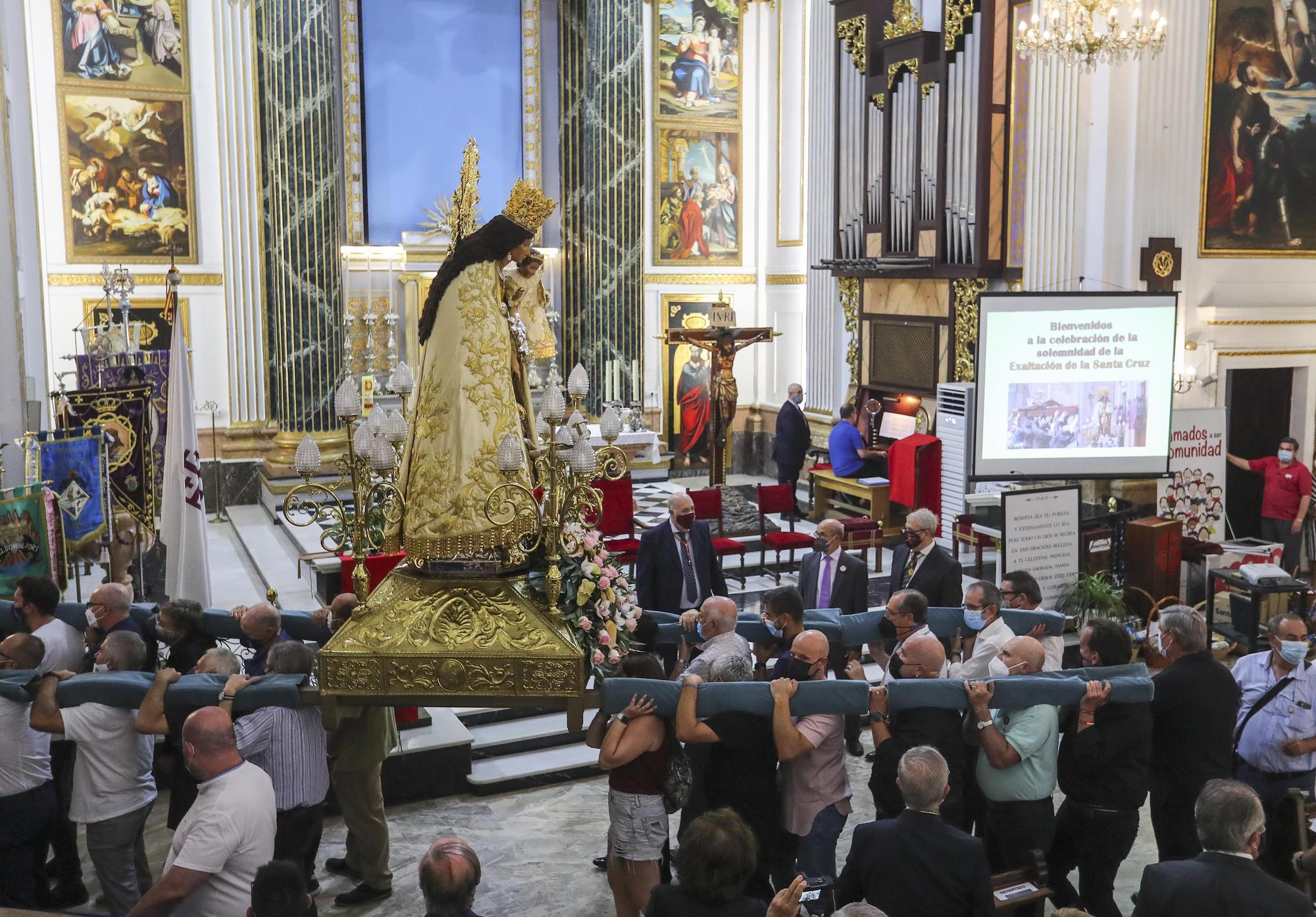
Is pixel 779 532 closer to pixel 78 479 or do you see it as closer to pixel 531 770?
pixel 531 770

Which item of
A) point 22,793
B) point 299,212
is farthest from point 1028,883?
point 299,212

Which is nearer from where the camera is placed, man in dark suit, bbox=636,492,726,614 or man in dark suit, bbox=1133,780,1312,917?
man in dark suit, bbox=1133,780,1312,917

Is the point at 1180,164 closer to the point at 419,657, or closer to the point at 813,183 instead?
the point at 813,183

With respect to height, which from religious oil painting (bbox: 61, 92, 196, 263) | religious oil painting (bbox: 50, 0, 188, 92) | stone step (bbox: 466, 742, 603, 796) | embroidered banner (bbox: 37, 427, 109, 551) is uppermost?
religious oil painting (bbox: 50, 0, 188, 92)

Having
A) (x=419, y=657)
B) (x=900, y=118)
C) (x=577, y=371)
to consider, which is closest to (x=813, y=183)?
(x=900, y=118)

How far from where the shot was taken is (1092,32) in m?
9.80

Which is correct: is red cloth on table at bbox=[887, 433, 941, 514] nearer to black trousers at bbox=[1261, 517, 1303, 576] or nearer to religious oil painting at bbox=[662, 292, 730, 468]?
black trousers at bbox=[1261, 517, 1303, 576]

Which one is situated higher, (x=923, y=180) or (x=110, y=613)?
(x=923, y=180)

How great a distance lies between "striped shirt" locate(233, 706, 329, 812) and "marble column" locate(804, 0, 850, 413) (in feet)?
36.9

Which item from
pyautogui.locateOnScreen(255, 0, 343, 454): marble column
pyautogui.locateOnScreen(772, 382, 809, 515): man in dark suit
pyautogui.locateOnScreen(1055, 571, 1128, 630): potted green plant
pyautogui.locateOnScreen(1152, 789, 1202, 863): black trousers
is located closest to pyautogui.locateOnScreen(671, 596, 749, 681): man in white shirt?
pyautogui.locateOnScreen(1152, 789, 1202, 863): black trousers

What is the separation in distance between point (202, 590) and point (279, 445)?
24.4 ft

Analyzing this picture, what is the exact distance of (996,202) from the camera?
40.9 ft

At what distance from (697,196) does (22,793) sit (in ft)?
46.1

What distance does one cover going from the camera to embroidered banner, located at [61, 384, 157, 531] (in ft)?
29.5
